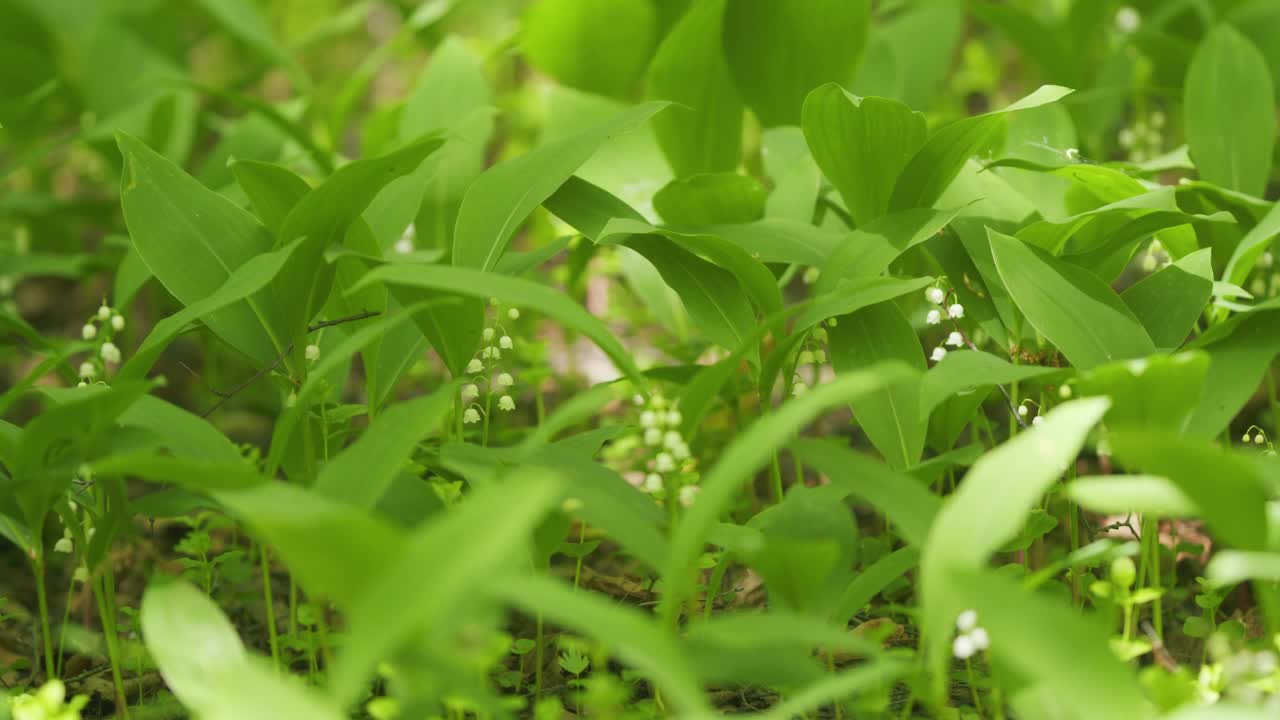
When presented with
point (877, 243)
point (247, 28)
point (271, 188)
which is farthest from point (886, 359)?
point (247, 28)

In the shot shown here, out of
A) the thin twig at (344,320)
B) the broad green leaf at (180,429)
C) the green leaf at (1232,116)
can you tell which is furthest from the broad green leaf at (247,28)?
the green leaf at (1232,116)

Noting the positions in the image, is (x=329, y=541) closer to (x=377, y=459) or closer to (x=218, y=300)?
(x=377, y=459)

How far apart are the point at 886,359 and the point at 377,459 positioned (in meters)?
0.71

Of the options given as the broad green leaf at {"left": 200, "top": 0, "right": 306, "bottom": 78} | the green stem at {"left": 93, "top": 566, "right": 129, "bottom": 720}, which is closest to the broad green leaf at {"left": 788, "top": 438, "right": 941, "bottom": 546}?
the green stem at {"left": 93, "top": 566, "right": 129, "bottom": 720}

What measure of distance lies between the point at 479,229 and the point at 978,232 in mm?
691

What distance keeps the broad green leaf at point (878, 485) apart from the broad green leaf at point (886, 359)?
0.27 metres

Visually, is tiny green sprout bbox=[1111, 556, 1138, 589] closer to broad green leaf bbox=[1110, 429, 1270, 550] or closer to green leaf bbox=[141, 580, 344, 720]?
broad green leaf bbox=[1110, 429, 1270, 550]

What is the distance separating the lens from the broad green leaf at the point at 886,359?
1432 millimetres

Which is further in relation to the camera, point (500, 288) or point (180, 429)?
point (180, 429)

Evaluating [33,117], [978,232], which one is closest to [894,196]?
[978,232]

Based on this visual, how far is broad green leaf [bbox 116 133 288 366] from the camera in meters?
1.45

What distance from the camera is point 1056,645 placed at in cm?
84

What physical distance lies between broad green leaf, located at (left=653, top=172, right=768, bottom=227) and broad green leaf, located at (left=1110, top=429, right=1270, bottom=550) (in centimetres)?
84

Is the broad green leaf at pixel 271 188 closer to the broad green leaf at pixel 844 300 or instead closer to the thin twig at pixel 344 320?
the thin twig at pixel 344 320
